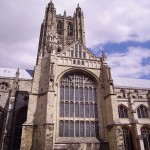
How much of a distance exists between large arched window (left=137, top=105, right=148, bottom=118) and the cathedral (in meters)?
0.04

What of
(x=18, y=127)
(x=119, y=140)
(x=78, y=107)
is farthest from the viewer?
(x=18, y=127)

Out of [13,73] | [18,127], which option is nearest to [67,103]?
[18,127]

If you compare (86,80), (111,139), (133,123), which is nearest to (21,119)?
(86,80)

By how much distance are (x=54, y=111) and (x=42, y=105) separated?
1.39 meters

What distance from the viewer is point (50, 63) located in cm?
1978

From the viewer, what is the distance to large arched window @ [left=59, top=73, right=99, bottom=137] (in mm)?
18688

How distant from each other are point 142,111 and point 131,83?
12.3 metres

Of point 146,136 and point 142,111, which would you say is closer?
point 146,136

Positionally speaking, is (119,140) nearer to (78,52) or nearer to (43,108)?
(43,108)

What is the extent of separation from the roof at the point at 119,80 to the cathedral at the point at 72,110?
747cm

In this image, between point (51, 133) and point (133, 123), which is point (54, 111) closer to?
point (51, 133)

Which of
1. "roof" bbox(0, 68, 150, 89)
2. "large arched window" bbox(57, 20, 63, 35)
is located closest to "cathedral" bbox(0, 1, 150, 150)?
"roof" bbox(0, 68, 150, 89)

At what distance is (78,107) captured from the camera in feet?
65.1

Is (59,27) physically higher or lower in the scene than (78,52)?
higher
